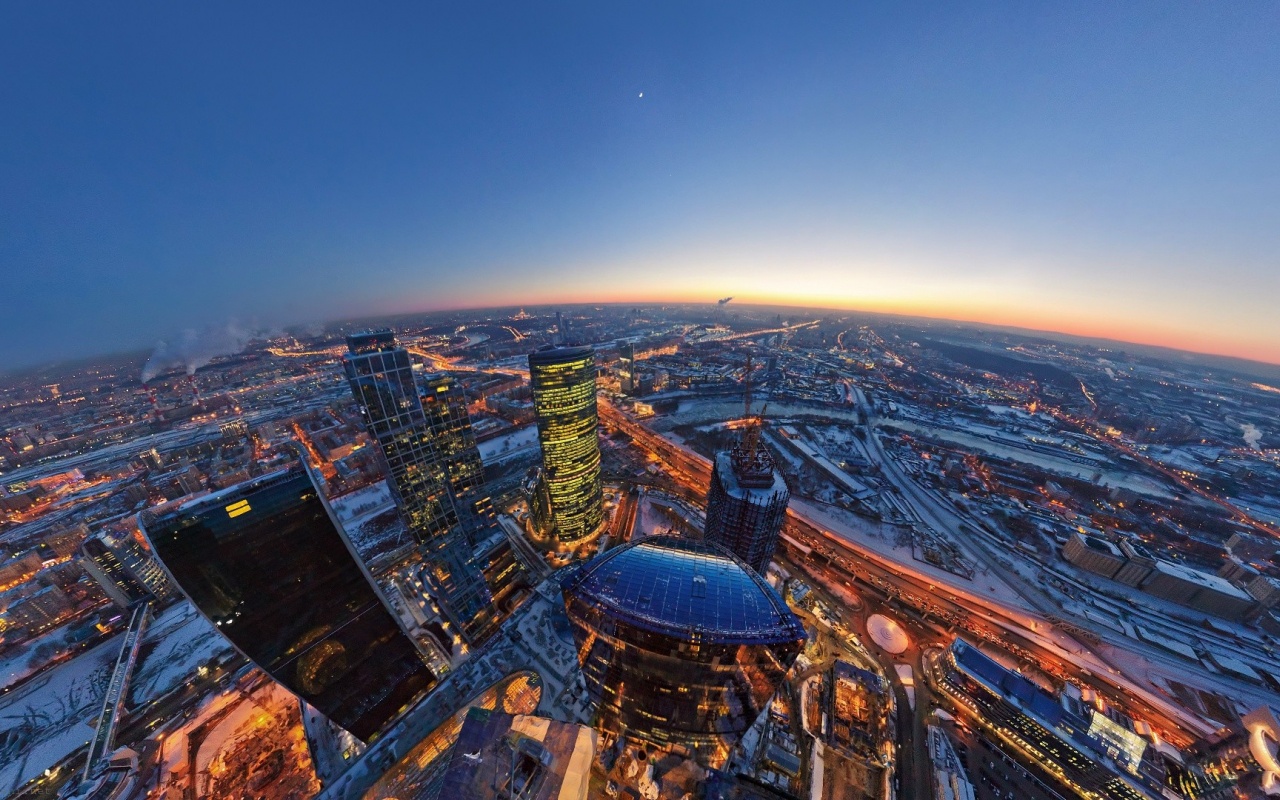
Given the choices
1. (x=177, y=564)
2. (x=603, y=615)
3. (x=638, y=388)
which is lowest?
(x=638, y=388)

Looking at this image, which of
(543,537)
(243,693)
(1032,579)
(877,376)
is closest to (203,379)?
(243,693)

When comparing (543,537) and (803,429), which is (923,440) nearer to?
(803,429)

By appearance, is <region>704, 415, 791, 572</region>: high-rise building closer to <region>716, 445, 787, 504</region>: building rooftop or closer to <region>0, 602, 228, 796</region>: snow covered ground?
<region>716, 445, 787, 504</region>: building rooftop

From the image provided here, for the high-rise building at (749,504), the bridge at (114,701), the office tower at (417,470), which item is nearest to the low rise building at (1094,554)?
the high-rise building at (749,504)

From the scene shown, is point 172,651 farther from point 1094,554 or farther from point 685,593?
point 1094,554

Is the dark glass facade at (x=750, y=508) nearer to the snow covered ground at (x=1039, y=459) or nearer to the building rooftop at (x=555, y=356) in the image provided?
the building rooftop at (x=555, y=356)

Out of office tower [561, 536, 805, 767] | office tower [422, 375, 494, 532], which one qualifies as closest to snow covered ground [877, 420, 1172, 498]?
office tower [561, 536, 805, 767]
